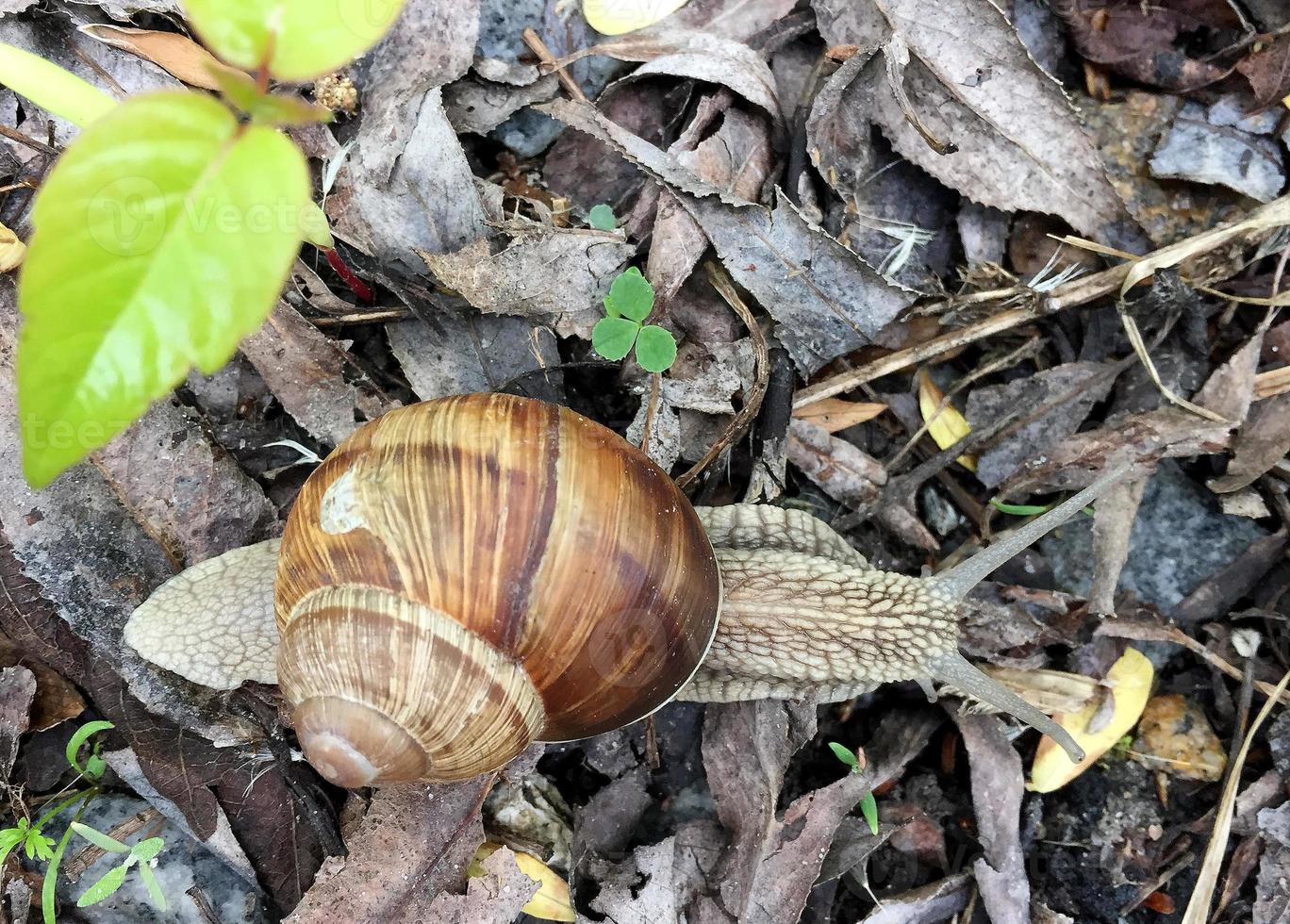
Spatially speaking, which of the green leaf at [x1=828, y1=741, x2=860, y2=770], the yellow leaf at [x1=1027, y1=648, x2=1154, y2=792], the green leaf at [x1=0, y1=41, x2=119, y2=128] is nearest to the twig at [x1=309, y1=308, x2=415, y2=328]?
Answer: the green leaf at [x1=0, y1=41, x2=119, y2=128]

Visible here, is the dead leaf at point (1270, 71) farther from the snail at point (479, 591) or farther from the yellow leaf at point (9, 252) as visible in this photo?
the yellow leaf at point (9, 252)

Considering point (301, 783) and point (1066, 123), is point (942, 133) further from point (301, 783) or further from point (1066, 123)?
point (301, 783)

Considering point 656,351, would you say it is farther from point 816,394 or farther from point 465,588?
point 465,588

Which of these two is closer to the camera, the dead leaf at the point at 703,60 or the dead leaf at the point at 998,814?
the dead leaf at the point at 998,814

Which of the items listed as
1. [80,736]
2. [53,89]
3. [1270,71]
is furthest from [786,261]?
[80,736]
